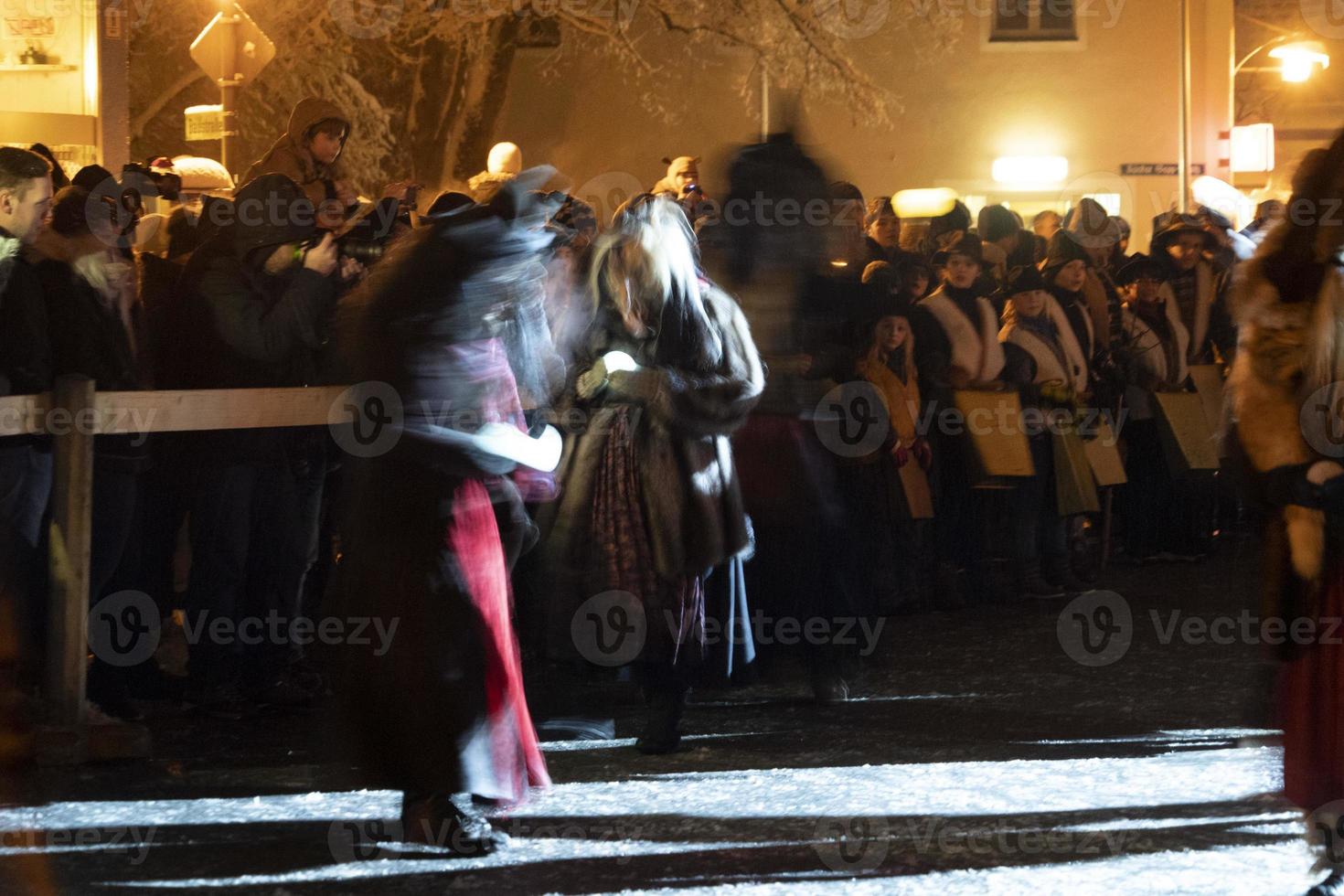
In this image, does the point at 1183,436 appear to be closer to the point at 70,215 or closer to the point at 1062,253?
the point at 1062,253

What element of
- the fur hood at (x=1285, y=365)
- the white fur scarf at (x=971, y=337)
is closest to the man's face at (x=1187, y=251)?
the white fur scarf at (x=971, y=337)

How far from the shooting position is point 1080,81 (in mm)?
31891

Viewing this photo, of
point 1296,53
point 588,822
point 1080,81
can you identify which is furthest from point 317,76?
point 588,822

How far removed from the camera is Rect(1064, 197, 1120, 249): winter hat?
13898 millimetres

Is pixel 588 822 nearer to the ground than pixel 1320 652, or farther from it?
nearer to the ground

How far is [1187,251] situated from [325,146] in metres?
7.20

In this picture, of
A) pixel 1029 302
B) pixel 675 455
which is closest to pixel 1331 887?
pixel 675 455

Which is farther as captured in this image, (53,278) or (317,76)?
(317,76)

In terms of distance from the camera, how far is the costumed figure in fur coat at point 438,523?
227 inches

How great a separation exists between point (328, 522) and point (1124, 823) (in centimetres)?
438

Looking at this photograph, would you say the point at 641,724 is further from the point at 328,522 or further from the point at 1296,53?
the point at 1296,53

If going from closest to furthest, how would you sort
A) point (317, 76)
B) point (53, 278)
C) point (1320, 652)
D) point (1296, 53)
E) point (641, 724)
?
point (1320, 652) → point (53, 278) → point (641, 724) → point (317, 76) → point (1296, 53)

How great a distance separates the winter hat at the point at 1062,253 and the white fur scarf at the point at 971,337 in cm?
137

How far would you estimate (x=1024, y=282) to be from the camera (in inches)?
476
